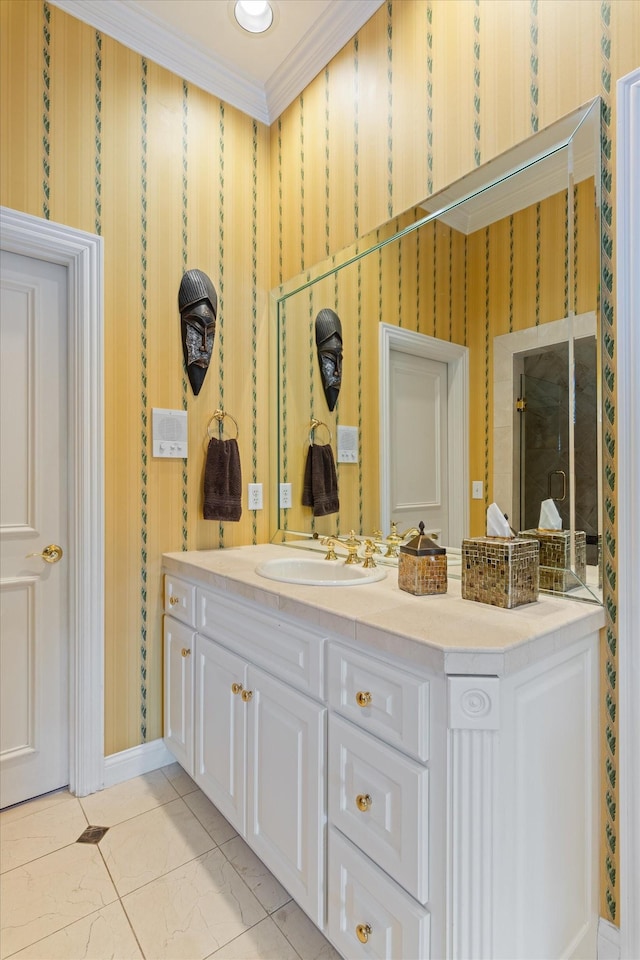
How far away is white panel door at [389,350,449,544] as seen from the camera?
1.57 metres

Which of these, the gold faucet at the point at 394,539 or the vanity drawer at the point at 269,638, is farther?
the gold faucet at the point at 394,539

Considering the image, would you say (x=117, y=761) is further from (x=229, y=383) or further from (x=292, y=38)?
(x=292, y=38)

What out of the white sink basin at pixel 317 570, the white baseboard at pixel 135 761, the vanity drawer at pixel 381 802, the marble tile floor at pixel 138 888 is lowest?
the marble tile floor at pixel 138 888

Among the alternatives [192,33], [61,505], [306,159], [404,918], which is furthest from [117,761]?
[192,33]

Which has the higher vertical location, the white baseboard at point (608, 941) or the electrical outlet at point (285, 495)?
the electrical outlet at point (285, 495)

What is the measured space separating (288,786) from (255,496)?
1.27 m

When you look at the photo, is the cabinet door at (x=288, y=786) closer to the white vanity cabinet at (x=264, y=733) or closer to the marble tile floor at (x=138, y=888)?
the white vanity cabinet at (x=264, y=733)

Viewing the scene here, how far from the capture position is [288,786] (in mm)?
1246

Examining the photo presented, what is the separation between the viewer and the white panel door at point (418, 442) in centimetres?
157

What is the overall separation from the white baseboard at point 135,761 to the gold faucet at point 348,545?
107 centimetres

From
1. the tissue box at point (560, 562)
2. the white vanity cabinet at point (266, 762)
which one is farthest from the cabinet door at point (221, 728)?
the tissue box at point (560, 562)

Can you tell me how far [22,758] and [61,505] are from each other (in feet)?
3.06

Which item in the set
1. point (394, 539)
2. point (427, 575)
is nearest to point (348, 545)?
point (394, 539)

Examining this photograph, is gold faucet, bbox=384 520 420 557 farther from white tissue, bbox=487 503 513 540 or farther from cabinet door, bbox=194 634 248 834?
cabinet door, bbox=194 634 248 834
